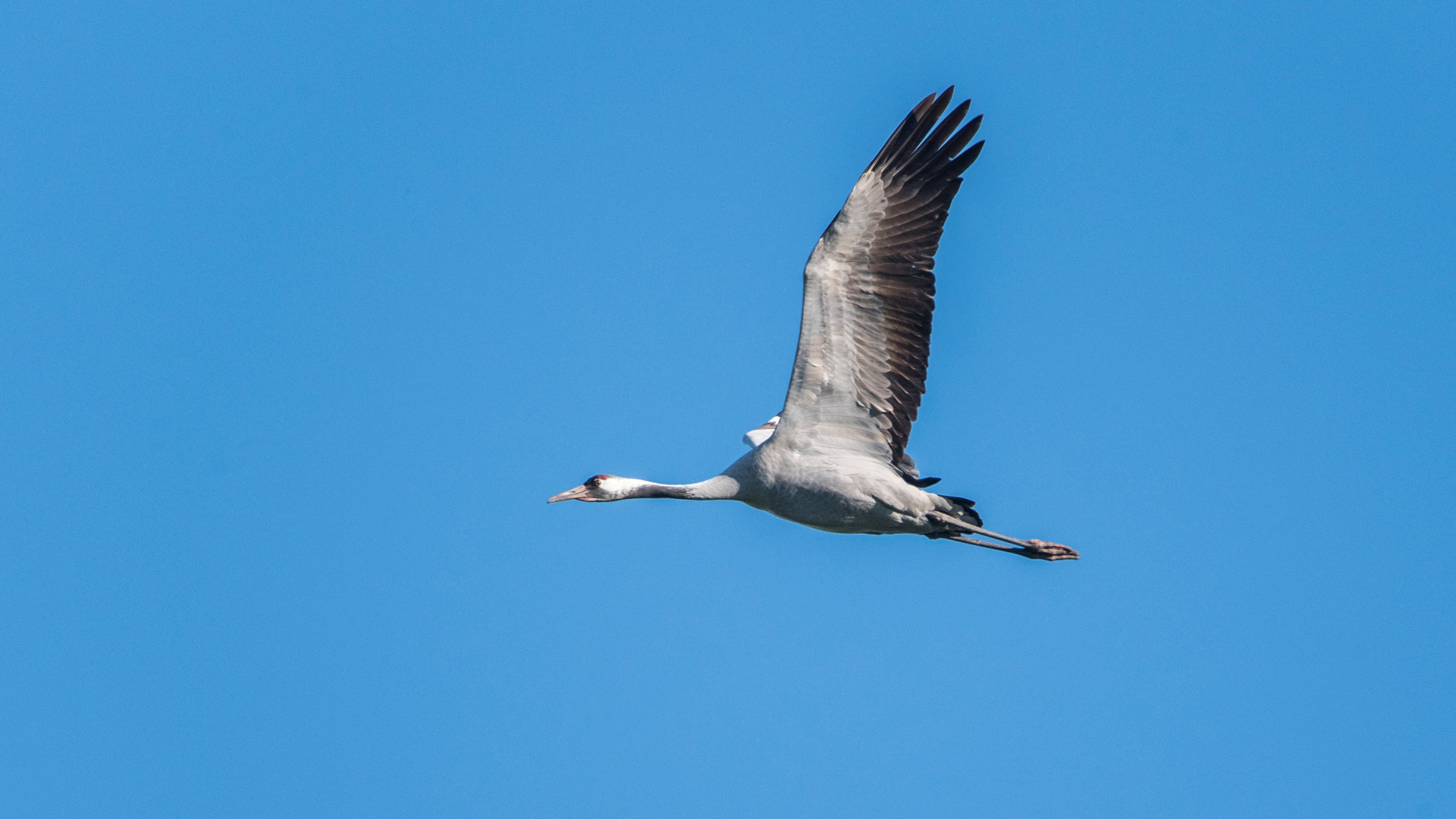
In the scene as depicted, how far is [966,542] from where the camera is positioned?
17469 millimetres

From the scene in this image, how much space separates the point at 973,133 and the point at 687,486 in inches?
183

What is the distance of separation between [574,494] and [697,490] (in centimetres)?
140

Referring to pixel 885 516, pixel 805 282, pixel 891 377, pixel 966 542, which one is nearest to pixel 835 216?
pixel 805 282

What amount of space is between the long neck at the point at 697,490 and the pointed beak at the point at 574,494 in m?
0.51

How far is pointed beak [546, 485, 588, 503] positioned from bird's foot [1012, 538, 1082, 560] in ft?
16.1

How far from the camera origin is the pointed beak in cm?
1711

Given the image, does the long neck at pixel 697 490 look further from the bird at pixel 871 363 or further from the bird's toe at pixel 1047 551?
the bird's toe at pixel 1047 551

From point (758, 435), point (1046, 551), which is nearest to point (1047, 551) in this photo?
point (1046, 551)

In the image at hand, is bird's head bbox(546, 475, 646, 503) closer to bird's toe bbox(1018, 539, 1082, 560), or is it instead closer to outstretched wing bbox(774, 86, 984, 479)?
outstretched wing bbox(774, 86, 984, 479)

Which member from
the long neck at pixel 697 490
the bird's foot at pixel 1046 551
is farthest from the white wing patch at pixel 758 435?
the bird's foot at pixel 1046 551

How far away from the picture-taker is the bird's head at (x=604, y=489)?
17172 millimetres

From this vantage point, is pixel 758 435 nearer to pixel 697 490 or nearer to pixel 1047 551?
pixel 697 490

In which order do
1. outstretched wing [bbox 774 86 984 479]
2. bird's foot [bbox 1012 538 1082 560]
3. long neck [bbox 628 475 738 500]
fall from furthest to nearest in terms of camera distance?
bird's foot [bbox 1012 538 1082 560] → long neck [bbox 628 475 738 500] → outstretched wing [bbox 774 86 984 479]

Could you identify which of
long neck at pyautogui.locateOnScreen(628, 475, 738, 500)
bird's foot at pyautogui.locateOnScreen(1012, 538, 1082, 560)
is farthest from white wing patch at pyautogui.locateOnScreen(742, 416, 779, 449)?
bird's foot at pyautogui.locateOnScreen(1012, 538, 1082, 560)
